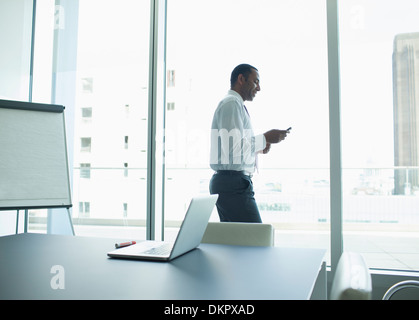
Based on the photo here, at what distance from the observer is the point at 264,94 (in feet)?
9.98

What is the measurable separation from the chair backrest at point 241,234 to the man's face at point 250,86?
118 cm

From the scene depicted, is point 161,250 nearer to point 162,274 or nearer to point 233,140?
point 162,274

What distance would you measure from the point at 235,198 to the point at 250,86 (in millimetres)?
818

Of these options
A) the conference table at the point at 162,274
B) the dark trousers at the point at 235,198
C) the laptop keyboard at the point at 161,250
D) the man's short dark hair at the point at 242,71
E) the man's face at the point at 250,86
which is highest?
the man's short dark hair at the point at 242,71

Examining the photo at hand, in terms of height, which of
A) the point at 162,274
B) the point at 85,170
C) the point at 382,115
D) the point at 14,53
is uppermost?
the point at 14,53

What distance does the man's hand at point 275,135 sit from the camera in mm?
2543

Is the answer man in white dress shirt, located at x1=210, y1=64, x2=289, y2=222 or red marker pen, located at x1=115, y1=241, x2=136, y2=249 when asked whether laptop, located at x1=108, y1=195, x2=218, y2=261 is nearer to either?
red marker pen, located at x1=115, y1=241, x2=136, y2=249

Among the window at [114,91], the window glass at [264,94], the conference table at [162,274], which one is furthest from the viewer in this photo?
the window at [114,91]

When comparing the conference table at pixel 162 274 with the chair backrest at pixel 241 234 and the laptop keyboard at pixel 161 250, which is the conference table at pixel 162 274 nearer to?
the laptop keyboard at pixel 161 250

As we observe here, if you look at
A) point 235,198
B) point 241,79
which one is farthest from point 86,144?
point 235,198

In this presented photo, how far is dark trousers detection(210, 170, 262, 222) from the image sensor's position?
2.38 meters

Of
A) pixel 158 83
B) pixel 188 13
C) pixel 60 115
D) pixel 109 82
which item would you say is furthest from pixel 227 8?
pixel 60 115

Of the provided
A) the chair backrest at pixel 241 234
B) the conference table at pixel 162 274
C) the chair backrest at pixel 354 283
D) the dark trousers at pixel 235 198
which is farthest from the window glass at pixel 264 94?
the chair backrest at pixel 354 283
